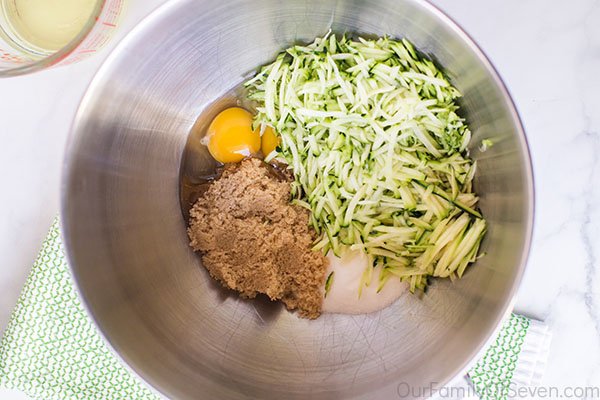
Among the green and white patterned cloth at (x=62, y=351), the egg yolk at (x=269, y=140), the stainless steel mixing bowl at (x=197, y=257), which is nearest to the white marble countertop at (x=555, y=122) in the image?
the green and white patterned cloth at (x=62, y=351)

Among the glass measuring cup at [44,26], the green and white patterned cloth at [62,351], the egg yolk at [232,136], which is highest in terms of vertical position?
the glass measuring cup at [44,26]

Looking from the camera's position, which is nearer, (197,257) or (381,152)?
(381,152)

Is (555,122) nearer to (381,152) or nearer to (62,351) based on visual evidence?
(381,152)

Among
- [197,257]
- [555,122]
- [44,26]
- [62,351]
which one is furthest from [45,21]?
[555,122]

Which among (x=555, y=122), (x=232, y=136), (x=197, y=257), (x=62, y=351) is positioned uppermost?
(x=555, y=122)

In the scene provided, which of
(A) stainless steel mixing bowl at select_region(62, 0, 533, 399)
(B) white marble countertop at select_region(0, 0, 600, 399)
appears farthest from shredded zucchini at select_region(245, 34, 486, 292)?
(B) white marble countertop at select_region(0, 0, 600, 399)

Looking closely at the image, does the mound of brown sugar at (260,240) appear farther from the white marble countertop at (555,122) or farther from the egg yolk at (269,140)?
the white marble countertop at (555,122)
